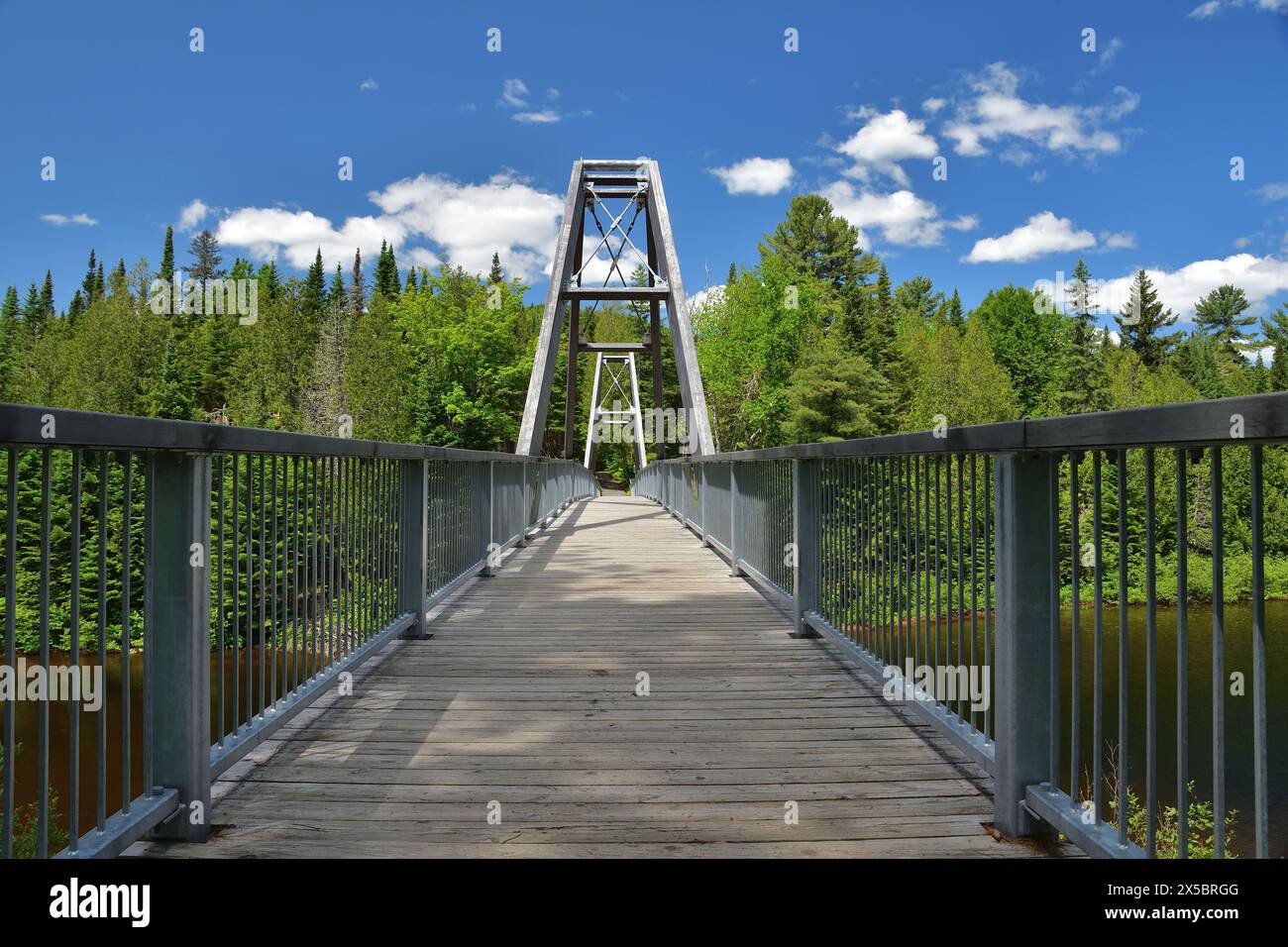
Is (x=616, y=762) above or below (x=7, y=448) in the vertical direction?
below

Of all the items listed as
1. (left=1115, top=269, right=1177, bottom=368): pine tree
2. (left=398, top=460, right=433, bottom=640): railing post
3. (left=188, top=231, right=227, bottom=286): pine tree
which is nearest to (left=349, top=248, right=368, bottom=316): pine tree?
(left=188, top=231, right=227, bottom=286): pine tree

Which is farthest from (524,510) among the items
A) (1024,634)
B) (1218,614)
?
(1218,614)

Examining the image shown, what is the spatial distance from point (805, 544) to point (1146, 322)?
51487 mm

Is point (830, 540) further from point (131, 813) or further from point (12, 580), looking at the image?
point (12, 580)

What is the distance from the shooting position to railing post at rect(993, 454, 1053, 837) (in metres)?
2.03

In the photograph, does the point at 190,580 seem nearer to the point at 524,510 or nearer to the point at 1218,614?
the point at 1218,614

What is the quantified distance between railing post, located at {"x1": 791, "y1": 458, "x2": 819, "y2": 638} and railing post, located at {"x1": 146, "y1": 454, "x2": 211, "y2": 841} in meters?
3.08

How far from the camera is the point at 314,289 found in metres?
73.9

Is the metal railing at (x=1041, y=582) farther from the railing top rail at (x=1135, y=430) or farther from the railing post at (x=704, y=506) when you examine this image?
the railing post at (x=704, y=506)

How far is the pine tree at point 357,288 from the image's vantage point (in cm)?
6619

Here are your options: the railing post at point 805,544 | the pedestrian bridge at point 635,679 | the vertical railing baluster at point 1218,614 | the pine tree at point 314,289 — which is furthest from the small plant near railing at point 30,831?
the pine tree at point 314,289
